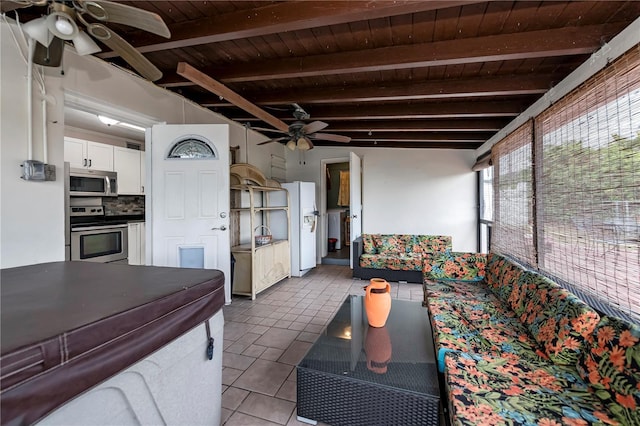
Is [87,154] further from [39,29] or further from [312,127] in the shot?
[312,127]

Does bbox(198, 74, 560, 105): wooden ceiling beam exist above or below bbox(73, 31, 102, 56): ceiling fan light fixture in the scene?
above

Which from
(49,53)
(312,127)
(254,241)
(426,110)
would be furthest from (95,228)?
(426,110)

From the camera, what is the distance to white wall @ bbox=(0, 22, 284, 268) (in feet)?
6.12

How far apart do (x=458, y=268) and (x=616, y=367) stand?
6.28 ft

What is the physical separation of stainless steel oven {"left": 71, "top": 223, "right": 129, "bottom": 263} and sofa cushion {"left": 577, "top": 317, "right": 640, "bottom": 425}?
4.69 metres

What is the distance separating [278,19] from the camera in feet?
5.93

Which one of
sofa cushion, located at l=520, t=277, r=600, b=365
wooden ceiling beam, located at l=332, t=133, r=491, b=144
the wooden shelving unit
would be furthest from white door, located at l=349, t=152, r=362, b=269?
sofa cushion, located at l=520, t=277, r=600, b=365

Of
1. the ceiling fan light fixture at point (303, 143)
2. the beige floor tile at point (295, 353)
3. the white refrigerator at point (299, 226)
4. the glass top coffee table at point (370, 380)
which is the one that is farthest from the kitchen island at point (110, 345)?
the white refrigerator at point (299, 226)

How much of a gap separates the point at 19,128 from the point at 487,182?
5.68 meters

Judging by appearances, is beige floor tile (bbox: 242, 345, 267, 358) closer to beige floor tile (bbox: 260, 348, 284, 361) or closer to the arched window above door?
beige floor tile (bbox: 260, 348, 284, 361)

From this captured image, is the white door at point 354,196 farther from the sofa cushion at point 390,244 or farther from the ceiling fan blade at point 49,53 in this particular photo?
the ceiling fan blade at point 49,53

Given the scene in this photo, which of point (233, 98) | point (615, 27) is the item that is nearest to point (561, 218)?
point (615, 27)

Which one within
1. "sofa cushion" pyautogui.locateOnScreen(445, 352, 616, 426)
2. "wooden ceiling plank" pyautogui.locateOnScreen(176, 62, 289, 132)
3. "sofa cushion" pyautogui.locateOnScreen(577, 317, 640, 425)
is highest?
"wooden ceiling plank" pyautogui.locateOnScreen(176, 62, 289, 132)

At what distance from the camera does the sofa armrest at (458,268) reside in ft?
9.84
